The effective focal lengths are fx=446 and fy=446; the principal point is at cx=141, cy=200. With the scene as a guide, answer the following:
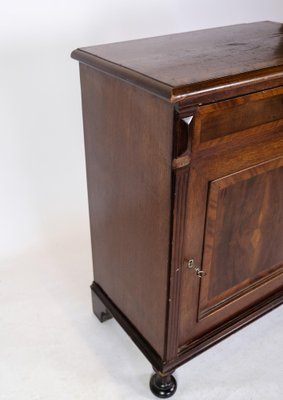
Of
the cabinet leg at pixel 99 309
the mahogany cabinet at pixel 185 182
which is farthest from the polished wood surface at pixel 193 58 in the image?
the cabinet leg at pixel 99 309

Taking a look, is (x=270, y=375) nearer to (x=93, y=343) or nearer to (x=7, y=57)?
(x=93, y=343)

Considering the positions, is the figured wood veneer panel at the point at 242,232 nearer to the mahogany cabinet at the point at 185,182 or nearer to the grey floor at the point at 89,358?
the mahogany cabinet at the point at 185,182

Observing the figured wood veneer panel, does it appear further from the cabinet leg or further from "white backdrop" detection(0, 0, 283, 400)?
the cabinet leg

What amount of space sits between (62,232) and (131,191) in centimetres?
76

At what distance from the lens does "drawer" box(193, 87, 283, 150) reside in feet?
2.43

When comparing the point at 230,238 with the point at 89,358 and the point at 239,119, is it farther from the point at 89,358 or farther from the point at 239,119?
the point at 89,358

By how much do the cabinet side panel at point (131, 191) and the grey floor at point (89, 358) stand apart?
147 millimetres

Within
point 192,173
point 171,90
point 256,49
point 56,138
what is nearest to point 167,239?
point 192,173

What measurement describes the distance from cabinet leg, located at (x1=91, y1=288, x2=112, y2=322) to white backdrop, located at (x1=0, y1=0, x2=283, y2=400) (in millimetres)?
26

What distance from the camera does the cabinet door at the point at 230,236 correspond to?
2.75 ft

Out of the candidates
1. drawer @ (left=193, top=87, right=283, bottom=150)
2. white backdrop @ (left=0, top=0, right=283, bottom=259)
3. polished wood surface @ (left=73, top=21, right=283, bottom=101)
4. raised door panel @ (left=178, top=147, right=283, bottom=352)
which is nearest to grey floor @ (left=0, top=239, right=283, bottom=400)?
raised door panel @ (left=178, top=147, right=283, bottom=352)

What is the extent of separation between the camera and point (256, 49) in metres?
0.91

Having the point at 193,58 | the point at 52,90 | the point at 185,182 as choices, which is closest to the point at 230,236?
the point at 185,182

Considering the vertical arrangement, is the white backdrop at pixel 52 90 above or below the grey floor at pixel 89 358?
above
